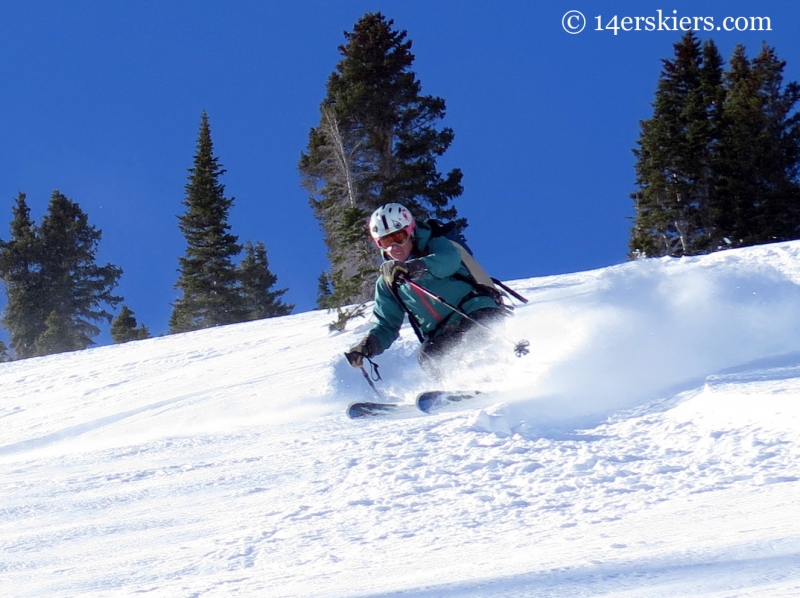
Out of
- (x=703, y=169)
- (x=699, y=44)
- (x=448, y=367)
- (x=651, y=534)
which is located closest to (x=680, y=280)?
(x=448, y=367)

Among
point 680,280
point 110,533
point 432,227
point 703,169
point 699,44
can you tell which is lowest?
point 110,533

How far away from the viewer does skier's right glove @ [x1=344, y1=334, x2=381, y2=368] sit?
22.9ft

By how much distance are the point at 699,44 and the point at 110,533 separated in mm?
36950

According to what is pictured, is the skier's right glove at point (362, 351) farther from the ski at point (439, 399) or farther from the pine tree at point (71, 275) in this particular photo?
the pine tree at point (71, 275)

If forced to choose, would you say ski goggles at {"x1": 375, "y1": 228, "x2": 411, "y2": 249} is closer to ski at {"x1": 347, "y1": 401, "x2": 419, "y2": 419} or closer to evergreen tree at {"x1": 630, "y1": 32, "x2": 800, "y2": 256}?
ski at {"x1": 347, "y1": 401, "x2": 419, "y2": 419}

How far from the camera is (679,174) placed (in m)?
33.0

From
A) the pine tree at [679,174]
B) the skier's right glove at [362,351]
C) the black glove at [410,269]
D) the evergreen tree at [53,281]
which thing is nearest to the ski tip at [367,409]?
the skier's right glove at [362,351]

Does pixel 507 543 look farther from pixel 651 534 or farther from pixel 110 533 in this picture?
pixel 110 533

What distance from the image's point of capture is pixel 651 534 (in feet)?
9.87

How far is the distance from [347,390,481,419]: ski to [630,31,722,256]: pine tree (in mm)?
26643

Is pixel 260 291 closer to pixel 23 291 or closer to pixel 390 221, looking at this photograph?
pixel 23 291

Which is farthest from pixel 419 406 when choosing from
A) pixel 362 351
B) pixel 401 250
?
pixel 401 250

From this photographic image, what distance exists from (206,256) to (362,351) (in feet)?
105

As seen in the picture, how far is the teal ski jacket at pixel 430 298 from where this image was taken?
6.87 m
